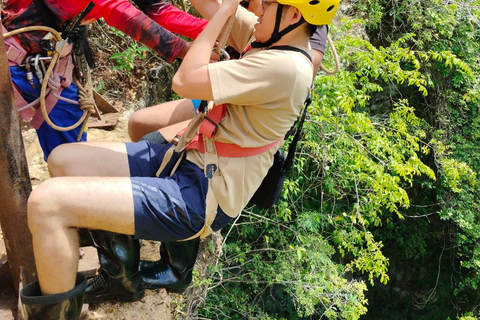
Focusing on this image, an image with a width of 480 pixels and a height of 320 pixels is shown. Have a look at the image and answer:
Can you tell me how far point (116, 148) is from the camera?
6.72 feet

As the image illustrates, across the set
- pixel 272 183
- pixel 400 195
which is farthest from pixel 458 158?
pixel 272 183

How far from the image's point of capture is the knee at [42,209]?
5.35 ft

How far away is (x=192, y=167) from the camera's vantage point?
1924mm

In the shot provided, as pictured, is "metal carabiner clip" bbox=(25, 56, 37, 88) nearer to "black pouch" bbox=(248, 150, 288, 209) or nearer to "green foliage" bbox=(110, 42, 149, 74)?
"black pouch" bbox=(248, 150, 288, 209)

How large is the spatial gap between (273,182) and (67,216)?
105 cm

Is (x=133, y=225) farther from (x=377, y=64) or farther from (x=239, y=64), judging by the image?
(x=377, y=64)

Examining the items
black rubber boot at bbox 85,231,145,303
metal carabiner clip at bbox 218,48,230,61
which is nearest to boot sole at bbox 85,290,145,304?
black rubber boot at bbox 85,231,145,303

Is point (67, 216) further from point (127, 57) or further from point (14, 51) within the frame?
point (127, 57)

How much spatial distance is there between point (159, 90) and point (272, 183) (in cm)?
386

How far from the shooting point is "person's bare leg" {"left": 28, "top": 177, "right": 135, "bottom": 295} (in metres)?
1.64

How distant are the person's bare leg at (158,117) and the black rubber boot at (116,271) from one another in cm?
72

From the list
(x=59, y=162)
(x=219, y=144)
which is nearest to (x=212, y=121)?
(x=219, y=144)

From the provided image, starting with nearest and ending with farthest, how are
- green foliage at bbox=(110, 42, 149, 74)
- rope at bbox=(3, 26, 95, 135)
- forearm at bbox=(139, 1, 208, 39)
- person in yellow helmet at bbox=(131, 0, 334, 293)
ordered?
rope at bbox=(3, 26, 95, 135) → person in yellow helmet at bbox=(131, 0, 334, 293) → forearm at bbox=(139, 1, 208, 39) → green foliage at bbox=(110, 42, 149, 74)

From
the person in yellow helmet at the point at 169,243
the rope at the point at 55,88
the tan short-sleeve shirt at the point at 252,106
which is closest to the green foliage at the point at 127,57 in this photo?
the rope at the point at 55,88
